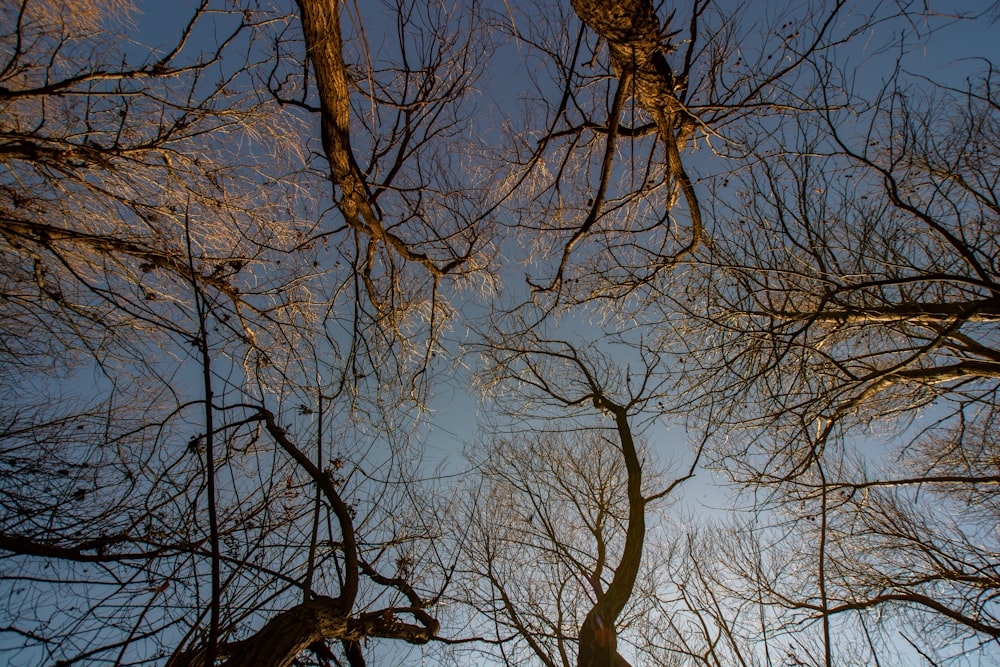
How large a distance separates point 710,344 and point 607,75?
7.17 ft

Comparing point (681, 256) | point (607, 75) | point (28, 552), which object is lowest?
point (28, 552)

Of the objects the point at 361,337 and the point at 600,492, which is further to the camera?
the point at 600,492

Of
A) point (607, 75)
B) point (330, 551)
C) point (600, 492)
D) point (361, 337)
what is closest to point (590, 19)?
point (607, 75)

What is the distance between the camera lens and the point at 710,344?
358cm

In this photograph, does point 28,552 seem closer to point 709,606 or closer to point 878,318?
point 878,318

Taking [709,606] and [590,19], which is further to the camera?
[709,606]

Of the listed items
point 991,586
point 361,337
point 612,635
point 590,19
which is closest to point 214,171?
point 361,337

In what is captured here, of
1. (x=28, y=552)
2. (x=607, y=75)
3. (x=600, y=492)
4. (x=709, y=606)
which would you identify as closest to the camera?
(x=28, y=552)

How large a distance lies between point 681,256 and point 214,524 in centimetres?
373

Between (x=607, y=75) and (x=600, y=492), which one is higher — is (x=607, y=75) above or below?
above

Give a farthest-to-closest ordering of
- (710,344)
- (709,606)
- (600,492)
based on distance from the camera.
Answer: (600,492)
(709,606)
(710,344)

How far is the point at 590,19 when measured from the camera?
2.69 m

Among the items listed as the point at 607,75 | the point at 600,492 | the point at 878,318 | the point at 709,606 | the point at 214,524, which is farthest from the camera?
the point at 600,492

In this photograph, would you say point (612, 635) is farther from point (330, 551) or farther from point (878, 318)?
point (878, 318)
